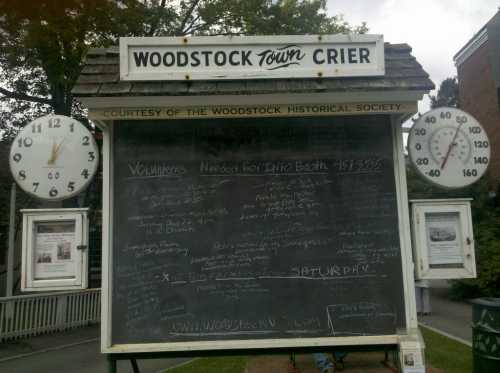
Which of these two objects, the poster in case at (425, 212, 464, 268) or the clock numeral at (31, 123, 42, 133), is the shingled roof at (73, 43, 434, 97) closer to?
the clock numeral at (31, 123, 42, 133)

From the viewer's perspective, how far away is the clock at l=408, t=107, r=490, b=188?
4457 mm

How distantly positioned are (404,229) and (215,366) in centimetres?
465

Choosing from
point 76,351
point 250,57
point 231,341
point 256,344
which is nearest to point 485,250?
point 76,351

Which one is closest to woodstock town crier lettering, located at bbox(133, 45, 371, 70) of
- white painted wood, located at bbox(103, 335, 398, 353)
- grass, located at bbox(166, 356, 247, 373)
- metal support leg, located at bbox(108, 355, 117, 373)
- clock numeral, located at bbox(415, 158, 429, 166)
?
clock numeral, located at bbox(415, 158, 429, 166)

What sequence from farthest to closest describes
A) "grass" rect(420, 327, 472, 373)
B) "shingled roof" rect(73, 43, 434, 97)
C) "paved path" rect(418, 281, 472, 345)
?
"paved path" rect(418, 281, 472, 345), "grass" rect(420, 327, 472, 373), "shingled roof" rect(73, 43, 434, 97)

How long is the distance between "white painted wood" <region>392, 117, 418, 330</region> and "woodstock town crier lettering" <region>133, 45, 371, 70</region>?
2.71 ft

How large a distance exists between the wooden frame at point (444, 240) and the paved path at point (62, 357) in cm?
493

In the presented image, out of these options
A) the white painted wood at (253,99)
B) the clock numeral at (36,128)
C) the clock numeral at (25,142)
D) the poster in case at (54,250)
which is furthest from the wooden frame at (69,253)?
the white painted wood at (253,99)

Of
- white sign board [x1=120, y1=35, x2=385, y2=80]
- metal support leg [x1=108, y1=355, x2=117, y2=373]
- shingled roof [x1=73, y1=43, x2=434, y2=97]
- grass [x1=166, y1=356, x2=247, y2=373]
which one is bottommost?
grass [x1=166, y1=356, x2=247, y2=373]

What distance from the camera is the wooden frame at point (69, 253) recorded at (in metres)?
4.27

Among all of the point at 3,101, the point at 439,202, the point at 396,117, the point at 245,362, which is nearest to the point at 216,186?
the point at 396,117

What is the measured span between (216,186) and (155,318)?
133 centimetres

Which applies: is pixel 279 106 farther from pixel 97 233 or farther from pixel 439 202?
pixel 97 233

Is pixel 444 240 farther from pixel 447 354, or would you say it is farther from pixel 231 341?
pixel 447 354
